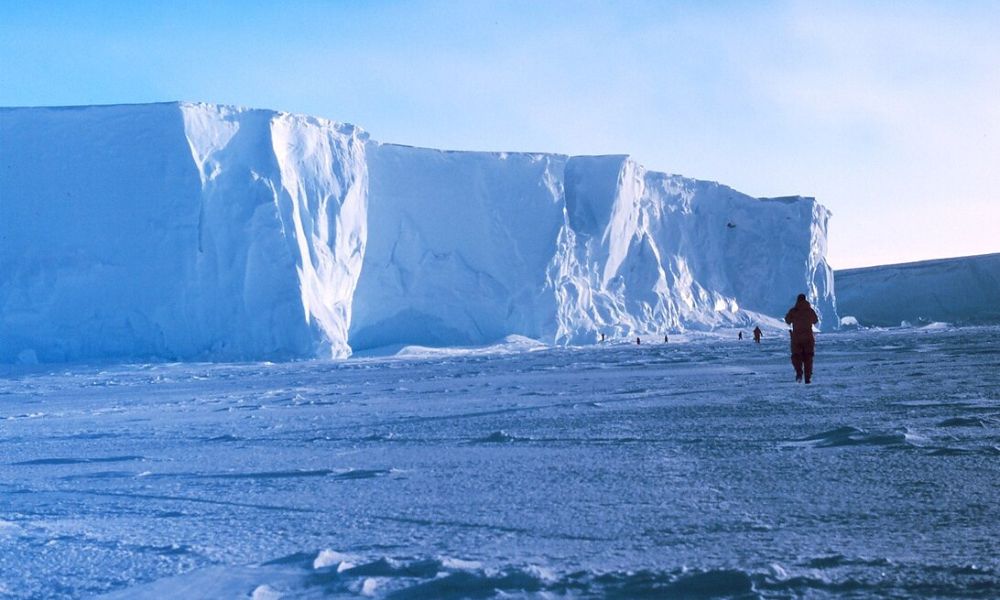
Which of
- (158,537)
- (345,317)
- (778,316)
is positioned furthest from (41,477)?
(778,316)

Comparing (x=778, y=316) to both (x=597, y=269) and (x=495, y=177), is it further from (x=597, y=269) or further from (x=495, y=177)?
(x=495, y=177)

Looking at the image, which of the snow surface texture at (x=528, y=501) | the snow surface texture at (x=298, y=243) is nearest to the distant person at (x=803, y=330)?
the snow surface texture at (x=528, y=501)

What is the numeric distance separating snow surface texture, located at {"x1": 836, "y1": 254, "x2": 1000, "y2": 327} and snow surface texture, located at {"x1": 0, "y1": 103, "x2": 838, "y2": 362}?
861 inches

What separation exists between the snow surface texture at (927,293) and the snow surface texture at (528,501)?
148ft

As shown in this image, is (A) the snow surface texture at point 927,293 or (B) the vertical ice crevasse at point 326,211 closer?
(B) the vertical ice crevasse at point 326,211

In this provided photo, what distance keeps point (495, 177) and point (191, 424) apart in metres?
20.8

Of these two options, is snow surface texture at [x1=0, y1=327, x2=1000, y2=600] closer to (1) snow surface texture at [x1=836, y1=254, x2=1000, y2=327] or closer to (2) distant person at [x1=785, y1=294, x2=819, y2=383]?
(2) distant person at [x1=785, y1=294, x2=819, y2=383]

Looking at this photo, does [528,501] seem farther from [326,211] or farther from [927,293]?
[927,293]

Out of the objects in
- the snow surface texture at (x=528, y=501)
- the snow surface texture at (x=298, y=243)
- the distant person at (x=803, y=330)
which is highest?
the snow surface texture at (x=298, y=243)

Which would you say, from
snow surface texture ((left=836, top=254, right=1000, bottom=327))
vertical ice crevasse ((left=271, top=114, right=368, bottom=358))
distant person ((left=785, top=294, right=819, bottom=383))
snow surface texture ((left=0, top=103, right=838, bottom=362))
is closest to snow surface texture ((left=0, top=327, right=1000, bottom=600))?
distant person ((left=785, top=294, right=819, bottom=383))

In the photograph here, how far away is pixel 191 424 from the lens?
6.15m

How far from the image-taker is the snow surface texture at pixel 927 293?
1887 inches

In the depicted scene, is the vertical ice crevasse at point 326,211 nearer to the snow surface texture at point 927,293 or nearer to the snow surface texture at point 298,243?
the snow surface texture at point 298,243

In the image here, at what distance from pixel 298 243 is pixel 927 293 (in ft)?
131
